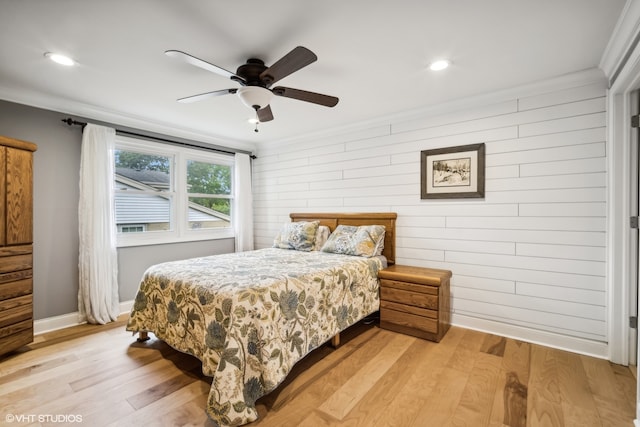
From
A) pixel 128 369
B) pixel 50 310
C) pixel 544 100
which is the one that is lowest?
pixel 128 369

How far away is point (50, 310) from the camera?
9.51ft

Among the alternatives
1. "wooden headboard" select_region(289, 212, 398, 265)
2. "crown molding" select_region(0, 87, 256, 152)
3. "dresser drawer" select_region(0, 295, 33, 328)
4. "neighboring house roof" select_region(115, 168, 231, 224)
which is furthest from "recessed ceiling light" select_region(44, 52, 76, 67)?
"wooden headboard" select_region(289, 212, 398, 265)

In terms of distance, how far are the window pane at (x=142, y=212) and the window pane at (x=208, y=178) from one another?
44cm

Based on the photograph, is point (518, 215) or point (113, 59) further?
point (518, 215)

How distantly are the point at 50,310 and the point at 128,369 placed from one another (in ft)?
4.93

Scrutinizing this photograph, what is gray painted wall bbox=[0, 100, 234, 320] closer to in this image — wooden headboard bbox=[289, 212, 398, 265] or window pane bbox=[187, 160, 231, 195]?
window pane bbox=[187, 160, 231, 195]

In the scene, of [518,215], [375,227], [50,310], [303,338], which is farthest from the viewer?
[375,227]

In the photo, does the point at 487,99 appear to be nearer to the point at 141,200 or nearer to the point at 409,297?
the point at 409,297

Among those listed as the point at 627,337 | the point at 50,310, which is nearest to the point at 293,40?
the point at 627,337

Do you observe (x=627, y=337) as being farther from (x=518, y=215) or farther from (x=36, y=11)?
(x=36, y=11)

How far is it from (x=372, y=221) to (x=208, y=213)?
2.57 meters

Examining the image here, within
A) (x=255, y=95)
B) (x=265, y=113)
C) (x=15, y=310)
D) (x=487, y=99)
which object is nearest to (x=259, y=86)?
(x=255, y=95)

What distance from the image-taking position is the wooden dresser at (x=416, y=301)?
2.62m

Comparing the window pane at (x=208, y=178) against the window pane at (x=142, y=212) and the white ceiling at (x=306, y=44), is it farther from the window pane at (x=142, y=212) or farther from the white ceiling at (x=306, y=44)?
the white ceiling at (x=306, y=44)
